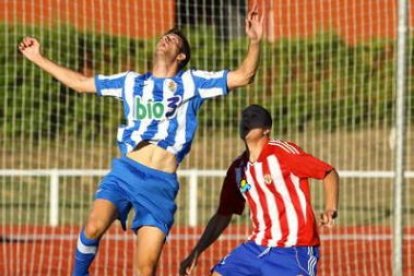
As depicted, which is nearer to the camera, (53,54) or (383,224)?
(53,54)

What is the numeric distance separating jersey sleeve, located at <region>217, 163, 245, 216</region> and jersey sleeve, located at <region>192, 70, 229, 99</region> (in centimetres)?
53

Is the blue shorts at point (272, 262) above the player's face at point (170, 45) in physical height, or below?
below

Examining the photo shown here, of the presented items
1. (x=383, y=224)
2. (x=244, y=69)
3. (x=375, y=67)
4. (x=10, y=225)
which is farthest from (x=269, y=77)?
(x=244, y=69)

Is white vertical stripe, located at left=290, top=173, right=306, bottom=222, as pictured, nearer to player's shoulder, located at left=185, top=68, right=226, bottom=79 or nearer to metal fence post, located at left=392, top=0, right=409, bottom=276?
player's shoulder, located at left=185, top=68, right=226, bottom=79

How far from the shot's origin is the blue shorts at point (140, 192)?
816 centimetres

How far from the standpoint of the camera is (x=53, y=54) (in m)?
16.2

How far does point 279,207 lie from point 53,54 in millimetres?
8942

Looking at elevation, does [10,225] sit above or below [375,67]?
below

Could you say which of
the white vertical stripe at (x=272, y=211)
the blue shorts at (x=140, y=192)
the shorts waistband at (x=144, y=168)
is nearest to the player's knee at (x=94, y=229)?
the blue shorts at (x=140, y=192)

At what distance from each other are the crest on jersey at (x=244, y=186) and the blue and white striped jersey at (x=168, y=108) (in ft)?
2.00

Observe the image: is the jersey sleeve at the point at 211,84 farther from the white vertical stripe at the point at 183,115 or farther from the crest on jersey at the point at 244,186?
the crest on jersey at the point at 244,186

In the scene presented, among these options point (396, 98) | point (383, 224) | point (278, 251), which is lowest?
point (383, 224)

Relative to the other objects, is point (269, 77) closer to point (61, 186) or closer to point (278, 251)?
point (61, 186)

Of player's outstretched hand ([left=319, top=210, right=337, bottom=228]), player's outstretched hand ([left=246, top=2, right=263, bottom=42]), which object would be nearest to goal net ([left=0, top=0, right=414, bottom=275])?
player's outstretched hand ([left=246, top=2, right=263, bottom=42])
